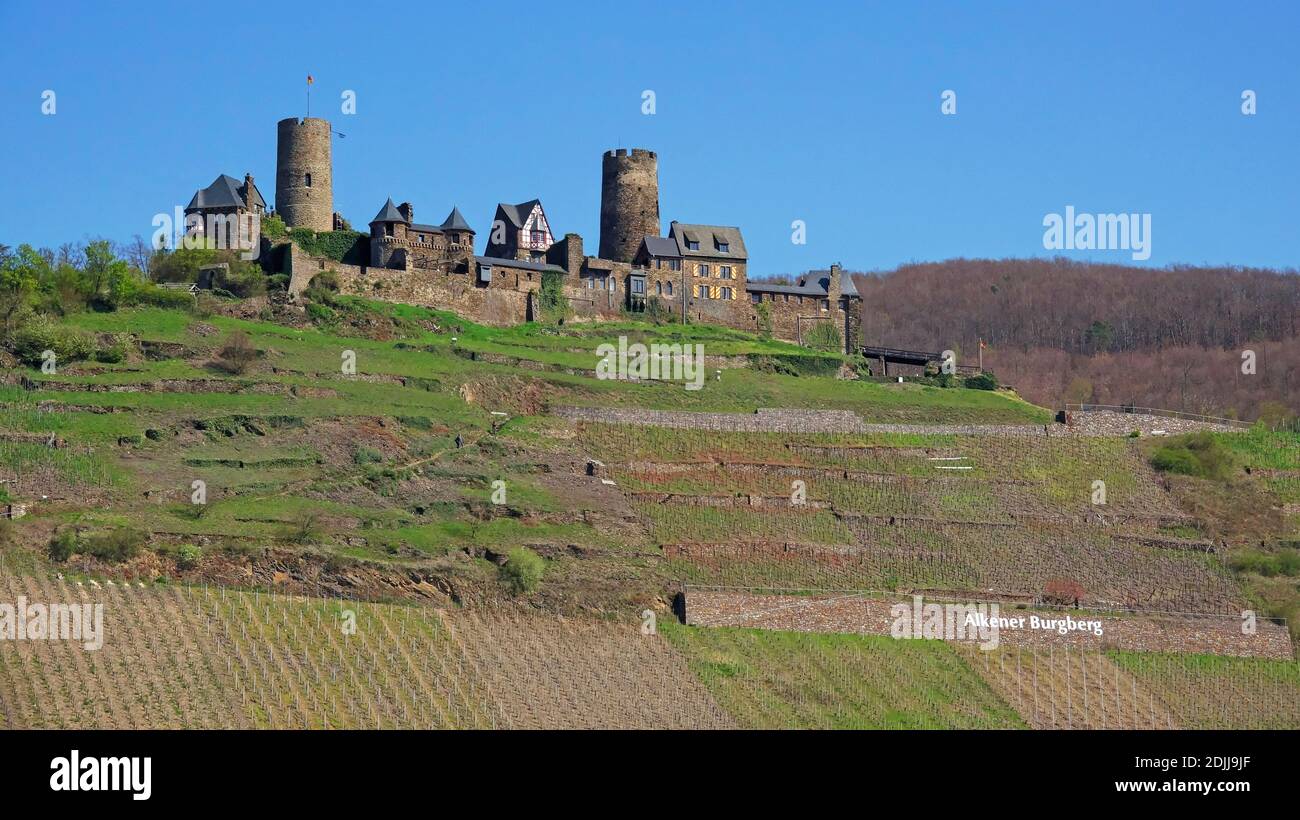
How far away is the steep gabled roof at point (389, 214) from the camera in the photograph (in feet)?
273

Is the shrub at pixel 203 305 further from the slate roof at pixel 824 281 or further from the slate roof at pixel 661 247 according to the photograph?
the slate roof at pixel 824 281

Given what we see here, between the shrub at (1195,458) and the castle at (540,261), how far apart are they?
2000 cm

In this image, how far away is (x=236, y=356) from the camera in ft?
233

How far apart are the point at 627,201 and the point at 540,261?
5416mm

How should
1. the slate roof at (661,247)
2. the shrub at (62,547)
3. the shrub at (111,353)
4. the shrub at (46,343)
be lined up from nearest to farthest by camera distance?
the shrub at (62,547) → the shrub at (46,343) → the shrub at (111,353) → the slate roof at (661,247)

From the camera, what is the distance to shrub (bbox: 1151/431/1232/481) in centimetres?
7200

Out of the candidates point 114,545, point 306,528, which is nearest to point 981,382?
point 306,528

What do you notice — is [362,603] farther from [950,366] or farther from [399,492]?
[950,366]

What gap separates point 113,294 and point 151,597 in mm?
28216

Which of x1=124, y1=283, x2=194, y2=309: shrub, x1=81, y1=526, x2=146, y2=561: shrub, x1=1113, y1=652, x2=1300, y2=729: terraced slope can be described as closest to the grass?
x1=1113, y1=652, x2=1300, y2=729: terraced slope

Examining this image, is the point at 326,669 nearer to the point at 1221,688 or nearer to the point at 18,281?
the point at 1221,688

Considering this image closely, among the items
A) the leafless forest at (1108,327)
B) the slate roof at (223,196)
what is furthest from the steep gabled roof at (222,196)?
the leafless forest at (1108,327)

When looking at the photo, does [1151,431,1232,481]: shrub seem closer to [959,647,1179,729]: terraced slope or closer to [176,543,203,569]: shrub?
[959,647,1179,729]: terraced slope

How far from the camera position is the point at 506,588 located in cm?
5484
